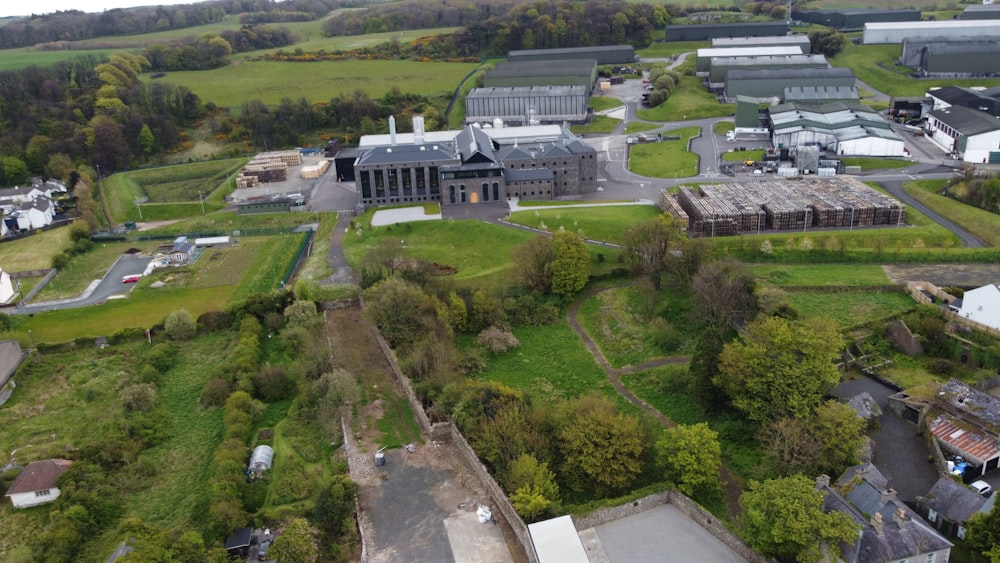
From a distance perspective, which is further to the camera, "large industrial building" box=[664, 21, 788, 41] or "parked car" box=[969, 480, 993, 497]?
"large industrial building" box=[664, 21, 788, 41]

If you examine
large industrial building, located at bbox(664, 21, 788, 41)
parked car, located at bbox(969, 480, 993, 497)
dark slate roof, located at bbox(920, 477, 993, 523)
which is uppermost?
large industrial building, located at bbox(664, 21, 788, 41)

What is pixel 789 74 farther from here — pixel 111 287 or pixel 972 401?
pixel 111 287

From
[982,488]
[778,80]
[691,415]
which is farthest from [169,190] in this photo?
[982,488]

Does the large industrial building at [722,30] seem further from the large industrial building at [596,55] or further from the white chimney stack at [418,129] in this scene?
the white chimney stack at [418,129]

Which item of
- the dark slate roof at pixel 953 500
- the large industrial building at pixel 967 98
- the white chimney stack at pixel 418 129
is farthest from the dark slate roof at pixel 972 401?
the large industrial building at pixel 967 98

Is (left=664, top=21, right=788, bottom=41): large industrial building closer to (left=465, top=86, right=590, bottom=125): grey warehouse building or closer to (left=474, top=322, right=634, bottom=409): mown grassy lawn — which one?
(left=465, top=86, right=590, bottom=125): grey warehouse building

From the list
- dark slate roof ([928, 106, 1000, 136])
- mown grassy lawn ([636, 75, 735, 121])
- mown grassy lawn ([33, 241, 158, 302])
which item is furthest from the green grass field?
dark slate roof ([928, 106, 1000, 136])
